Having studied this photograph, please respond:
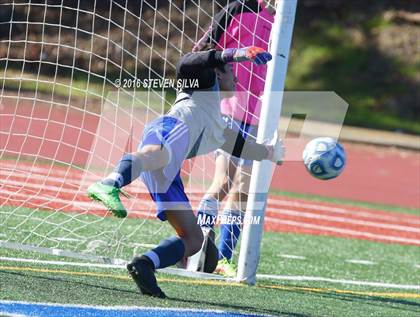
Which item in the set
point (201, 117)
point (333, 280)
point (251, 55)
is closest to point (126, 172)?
point (201, 117)

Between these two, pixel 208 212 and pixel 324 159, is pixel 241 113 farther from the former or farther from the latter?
pixel 324 159

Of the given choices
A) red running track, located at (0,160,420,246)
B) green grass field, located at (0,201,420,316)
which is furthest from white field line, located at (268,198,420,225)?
green grass field, located at (0,201,420,316)

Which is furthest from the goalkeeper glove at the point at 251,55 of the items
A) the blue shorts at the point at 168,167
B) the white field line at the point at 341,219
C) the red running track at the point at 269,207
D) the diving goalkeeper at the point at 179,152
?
the white field line at the point at 341,219

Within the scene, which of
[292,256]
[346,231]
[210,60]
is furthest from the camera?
[346,231]

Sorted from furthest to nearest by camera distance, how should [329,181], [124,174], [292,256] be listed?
[329,181]
[292,256]
[124,174]

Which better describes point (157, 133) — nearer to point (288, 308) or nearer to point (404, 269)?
point (288, 308)

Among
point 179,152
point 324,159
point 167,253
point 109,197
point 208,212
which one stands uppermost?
point 324,159

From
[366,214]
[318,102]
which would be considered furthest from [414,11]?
[366,214]

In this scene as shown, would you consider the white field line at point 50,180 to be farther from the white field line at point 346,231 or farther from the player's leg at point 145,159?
the player's leg at point 145,159

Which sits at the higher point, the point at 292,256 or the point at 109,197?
the point at 109,197

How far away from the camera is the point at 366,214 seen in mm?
12172

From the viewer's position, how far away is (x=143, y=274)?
518 centimetres

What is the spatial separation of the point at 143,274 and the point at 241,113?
1.92 metres

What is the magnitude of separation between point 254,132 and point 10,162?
120 inches
